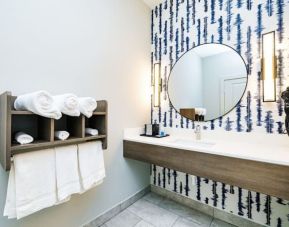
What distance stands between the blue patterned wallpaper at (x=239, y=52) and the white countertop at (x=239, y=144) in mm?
65

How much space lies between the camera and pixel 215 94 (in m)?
1.83

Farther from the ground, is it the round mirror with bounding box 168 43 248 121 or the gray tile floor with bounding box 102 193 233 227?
the round mirror with bounding box 168 43 248 121

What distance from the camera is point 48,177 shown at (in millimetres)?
1075

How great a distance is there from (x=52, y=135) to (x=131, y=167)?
1.20 m

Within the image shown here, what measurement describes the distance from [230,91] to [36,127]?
1.76 metres

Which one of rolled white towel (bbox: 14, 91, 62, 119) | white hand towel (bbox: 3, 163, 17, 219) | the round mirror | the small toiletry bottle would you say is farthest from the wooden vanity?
white hand towel (bbox: 3, 163, 17, 219)

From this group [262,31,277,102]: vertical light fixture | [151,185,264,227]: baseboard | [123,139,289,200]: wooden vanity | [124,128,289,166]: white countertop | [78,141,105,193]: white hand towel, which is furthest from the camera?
[151,185,264,227]: baseboard

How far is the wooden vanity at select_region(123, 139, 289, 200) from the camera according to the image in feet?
3.39

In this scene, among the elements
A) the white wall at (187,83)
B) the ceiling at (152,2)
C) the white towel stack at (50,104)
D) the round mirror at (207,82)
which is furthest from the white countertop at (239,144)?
the ceiling at (152,2)

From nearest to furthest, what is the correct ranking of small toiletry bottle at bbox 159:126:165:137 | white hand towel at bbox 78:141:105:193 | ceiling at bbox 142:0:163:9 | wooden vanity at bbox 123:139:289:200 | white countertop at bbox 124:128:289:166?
wooden vanity at bbox 123:139:289:200 → white countertop at bbox 124:128:289:166 → white hand towel at bbox 78:141:105:193 → small toiletry bottle at bbox 159:126:165:137 → ceiling at bbox 142:0:163:9

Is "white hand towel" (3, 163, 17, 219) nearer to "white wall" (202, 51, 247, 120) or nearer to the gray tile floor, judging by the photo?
the gray tile floor

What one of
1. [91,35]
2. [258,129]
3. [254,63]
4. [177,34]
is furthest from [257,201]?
[91,35]

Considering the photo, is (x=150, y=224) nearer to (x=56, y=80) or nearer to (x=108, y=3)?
(x=56, y=80)

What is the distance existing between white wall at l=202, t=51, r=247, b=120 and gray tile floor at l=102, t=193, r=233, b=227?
106cm
